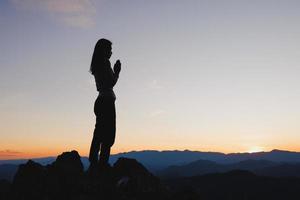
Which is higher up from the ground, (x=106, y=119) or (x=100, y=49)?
(x=100, y=49)

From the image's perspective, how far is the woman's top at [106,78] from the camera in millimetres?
10258

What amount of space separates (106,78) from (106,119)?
42.5 inches

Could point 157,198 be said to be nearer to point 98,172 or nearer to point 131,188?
point 131,188

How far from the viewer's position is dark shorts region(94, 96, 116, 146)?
405 inches

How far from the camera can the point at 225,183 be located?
437 feet

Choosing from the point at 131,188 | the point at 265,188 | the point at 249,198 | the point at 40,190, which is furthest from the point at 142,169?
the point at 265,188

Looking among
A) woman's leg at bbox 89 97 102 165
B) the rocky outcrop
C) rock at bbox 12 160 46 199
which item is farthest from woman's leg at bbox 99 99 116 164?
rock at bbox 12 160 46 199

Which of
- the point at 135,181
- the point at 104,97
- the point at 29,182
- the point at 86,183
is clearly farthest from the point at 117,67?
the point at 29,182

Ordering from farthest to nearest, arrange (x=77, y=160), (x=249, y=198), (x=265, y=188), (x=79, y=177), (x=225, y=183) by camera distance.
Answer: (x=225, y=183) → (x=265, y=188) → (x=249, y=198) → (x=77, y=160) → (x=79, y=177)

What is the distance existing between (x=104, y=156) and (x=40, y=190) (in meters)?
1.96

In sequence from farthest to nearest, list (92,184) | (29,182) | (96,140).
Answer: (29,182) → (96,140) → (92,184)

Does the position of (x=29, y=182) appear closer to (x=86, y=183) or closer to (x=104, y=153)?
(x=86, y=183)

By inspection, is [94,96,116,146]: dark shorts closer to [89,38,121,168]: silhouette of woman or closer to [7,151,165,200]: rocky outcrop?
[89,38,121,168]: silhouette of woman

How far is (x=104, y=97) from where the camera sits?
10.2 m
